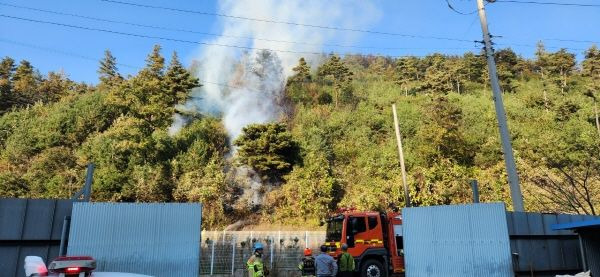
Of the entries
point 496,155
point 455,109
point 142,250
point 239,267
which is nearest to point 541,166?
point 496,155

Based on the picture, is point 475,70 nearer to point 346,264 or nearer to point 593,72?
point 593,72

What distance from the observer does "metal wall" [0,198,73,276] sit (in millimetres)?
8969

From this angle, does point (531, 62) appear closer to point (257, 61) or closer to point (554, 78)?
point (554, 78)

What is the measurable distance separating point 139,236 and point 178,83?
36.2 metres

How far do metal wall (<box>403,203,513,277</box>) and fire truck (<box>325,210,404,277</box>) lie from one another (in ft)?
7.51

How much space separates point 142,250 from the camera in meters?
9.77

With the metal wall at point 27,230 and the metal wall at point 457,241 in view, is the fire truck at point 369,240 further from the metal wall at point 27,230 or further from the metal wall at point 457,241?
the metal wall at point 27,230

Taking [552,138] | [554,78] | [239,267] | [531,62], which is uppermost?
[531,62]

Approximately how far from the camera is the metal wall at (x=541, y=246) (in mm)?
9852

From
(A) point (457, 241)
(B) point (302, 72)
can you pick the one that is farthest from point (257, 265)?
(B) point (302, 72)

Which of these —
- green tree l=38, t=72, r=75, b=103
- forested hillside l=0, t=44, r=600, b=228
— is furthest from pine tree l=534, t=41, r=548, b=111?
green tree l=38, t=72, r=75, b=103

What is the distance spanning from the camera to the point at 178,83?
43781mm

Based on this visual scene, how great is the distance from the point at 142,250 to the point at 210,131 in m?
26.6

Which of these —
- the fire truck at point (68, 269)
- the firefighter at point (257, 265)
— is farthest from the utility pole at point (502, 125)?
the fire truck at point (68, 269)
